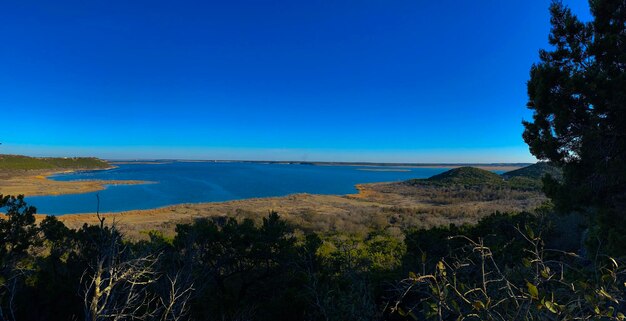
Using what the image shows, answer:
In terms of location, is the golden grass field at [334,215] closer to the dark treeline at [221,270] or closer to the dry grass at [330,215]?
the dry grass at [330,215]

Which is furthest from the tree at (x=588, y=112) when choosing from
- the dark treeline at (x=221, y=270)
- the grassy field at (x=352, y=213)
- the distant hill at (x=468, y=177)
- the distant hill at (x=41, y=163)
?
the distant hill at (x=41, y=163)

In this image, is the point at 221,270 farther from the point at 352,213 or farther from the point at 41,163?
the point at 41,163

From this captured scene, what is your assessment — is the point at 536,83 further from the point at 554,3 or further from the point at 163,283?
the point at 163,283

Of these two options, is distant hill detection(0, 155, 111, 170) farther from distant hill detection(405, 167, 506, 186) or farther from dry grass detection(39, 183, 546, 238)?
distant hill detection(405, 167, 506, 186)

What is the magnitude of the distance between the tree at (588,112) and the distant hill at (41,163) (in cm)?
14228

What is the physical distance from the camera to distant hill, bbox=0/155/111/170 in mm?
120469

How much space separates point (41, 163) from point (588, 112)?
186 metres

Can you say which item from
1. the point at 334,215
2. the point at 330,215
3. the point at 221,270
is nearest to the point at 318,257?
Answer: the point at 221,270

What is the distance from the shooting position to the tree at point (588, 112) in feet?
23.4

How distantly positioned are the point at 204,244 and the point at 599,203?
10.4 metres

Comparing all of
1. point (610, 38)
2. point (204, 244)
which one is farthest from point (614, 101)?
point (204, 244)

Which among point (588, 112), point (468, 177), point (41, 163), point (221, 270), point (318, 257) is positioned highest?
point (588, 112)

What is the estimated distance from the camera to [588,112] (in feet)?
24.6

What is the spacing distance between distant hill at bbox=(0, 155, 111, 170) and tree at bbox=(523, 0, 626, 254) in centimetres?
14228
